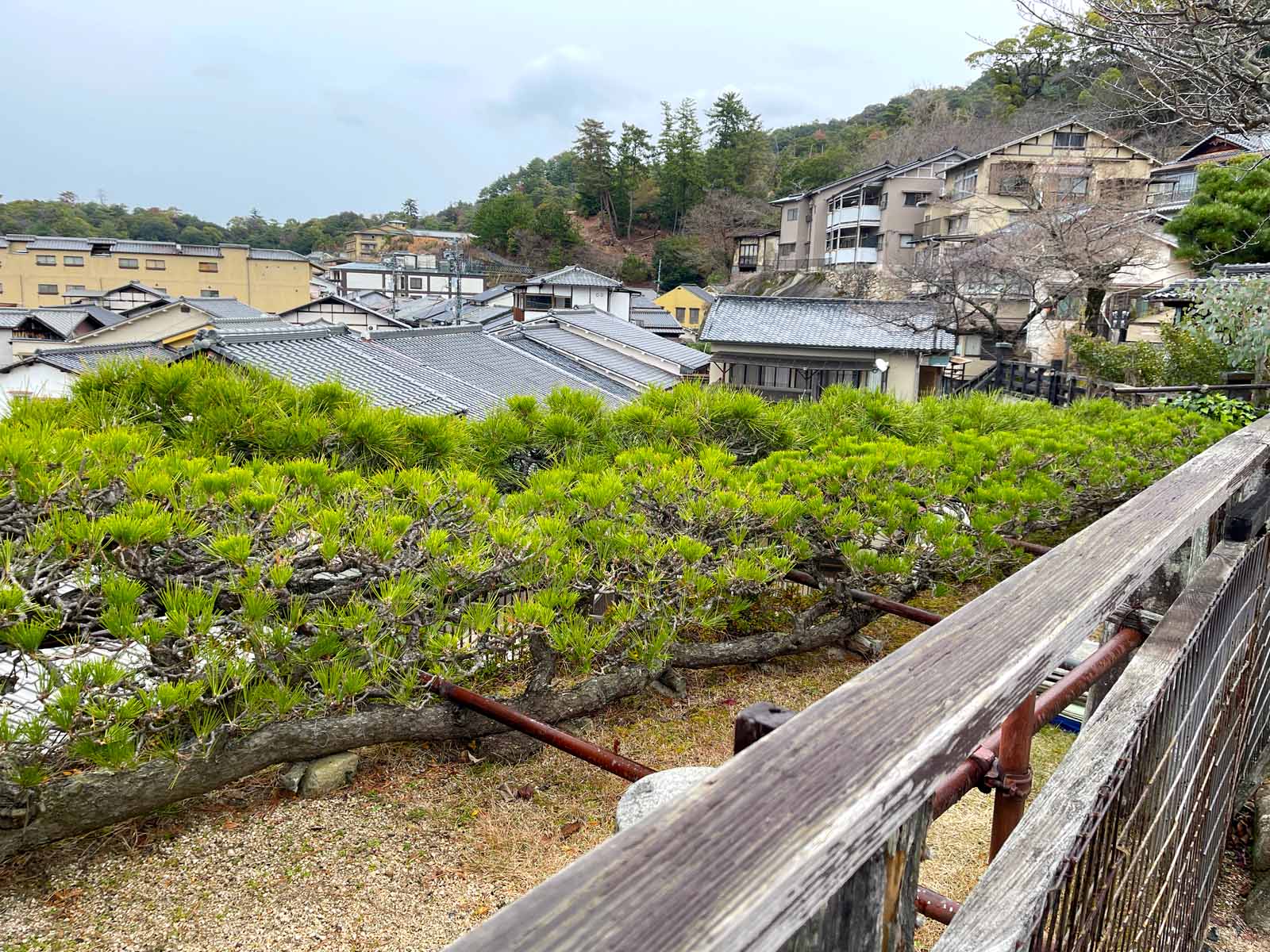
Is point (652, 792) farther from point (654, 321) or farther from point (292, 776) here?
point (654, 321)

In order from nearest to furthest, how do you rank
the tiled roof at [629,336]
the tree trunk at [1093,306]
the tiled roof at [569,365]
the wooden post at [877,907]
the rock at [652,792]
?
the wooden post at [877,907] → the rock at [652,792] → the tiled roof at [569,365] → the tree trunk at [1093,306] → the tiled roof at [629,336]

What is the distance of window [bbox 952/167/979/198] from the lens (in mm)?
28531

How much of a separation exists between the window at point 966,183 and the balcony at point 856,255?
4046 millimetres

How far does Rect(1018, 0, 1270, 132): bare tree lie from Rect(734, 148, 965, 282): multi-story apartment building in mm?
23355

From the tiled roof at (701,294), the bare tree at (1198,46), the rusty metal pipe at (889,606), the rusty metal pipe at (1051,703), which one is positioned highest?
the bare tree at (1198,46)

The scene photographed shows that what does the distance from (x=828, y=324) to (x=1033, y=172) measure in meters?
8.12

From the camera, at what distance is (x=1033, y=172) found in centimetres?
Result: 2389

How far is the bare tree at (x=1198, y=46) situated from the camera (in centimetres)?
490

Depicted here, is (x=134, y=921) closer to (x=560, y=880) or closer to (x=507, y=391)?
(x=560, y=880)

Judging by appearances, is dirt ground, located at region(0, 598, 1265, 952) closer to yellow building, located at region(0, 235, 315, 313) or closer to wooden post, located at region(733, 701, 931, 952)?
wooden post, located at region(733, 701, 931, 952)

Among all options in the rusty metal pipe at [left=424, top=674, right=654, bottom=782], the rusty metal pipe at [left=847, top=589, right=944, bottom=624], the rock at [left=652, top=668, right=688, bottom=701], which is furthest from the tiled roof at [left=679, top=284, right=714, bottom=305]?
the rusty metal pipe at [left=424, top=674, right=654, bottom=782]

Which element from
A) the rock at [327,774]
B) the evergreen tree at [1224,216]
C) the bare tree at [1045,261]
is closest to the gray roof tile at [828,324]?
the bare tree at [1045,261]

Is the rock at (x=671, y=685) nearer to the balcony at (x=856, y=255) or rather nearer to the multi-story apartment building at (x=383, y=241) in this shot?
the balcony at (x=856, y=255)

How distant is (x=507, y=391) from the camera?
14.4 metres
